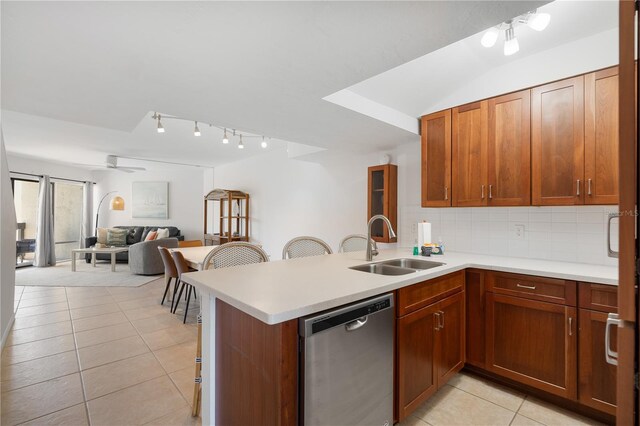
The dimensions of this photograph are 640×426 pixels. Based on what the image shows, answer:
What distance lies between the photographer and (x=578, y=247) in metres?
2.27

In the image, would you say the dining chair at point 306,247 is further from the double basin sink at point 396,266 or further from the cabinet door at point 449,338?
the cabinet door at point 449,338

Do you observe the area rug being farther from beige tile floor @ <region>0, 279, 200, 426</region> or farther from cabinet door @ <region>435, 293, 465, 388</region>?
cabinet door @ <region>435, 293, 465, 388</region>

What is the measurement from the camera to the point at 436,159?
9.20ft

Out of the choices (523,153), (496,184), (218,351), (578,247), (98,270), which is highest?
(523,153)

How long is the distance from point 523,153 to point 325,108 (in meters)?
1.62

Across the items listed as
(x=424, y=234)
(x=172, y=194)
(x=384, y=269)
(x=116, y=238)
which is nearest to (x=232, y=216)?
(x=172, y=194)

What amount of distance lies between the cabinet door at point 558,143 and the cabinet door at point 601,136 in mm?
36

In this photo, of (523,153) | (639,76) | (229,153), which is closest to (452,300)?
(523,153)

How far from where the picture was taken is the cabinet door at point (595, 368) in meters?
1.68

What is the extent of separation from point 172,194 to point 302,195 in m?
4.88

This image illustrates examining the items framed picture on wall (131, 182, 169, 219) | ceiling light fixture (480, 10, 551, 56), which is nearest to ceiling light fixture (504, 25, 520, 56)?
ceiling light fixture (480, 10, 551, 56)

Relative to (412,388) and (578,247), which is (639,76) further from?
(578,247)

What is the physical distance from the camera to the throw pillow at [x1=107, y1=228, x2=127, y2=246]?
7246 mm

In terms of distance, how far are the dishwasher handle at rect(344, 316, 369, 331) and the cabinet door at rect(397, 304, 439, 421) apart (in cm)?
33
